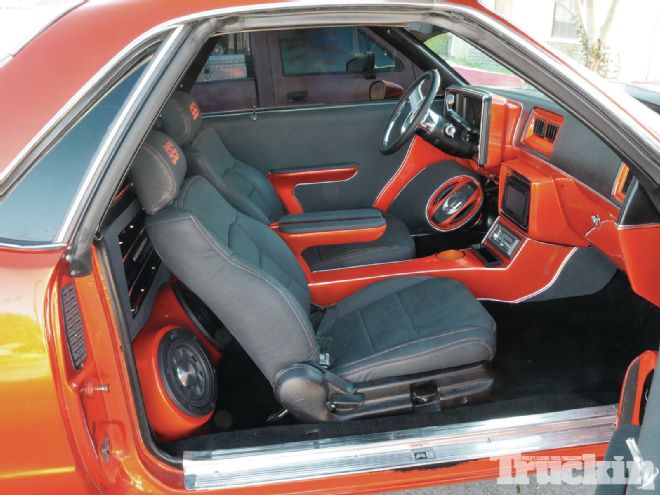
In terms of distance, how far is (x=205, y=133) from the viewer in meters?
2.55

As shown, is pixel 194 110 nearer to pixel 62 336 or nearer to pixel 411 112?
pixel 411 112

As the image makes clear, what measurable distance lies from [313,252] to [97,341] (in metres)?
1.48

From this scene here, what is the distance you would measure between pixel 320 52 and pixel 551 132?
2010 mm

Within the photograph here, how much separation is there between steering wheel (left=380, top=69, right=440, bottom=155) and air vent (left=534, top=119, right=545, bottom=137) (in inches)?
17.6

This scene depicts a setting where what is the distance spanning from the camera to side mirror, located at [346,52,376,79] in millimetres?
3707

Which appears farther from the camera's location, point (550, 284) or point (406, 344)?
point (550, 284)

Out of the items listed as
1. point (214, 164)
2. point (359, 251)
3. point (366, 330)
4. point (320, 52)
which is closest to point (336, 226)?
point (359, 251)

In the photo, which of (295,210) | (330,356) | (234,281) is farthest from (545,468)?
(295,210)

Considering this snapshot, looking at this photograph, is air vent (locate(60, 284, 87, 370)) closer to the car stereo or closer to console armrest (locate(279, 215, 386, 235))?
console armrest (locate(279, 215, 386, 235))

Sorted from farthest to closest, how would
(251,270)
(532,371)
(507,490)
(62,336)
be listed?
(532,371), (507,490), (251,270), (62,336)

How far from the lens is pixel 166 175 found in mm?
1438

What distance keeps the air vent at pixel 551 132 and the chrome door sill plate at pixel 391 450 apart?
1.10m

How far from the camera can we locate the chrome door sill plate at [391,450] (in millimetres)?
1499

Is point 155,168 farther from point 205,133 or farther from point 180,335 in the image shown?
point 205,133
